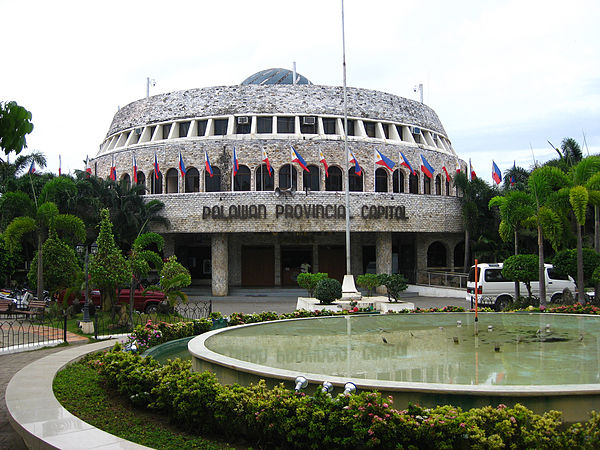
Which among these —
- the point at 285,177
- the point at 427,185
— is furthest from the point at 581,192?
the point at 427,185

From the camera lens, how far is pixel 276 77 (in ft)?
150

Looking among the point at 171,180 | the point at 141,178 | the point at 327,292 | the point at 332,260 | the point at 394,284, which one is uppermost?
the point at 141,178

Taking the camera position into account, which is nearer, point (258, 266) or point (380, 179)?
point (380, 179)

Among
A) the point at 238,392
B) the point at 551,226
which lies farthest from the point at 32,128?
the point at 551,226

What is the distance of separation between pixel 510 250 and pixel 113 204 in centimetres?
2524

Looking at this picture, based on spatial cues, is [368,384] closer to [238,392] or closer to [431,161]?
[238,392]

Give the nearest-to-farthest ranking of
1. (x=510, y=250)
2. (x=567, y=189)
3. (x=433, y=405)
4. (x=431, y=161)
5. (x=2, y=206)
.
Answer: (x=433, y=405)
(x=567, y=189)
(x=2, y=206)
(x=510, y=250)
(x=431, y=161)

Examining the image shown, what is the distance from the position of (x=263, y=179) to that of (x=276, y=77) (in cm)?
1313

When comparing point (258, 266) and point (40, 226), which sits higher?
point (40, 226)

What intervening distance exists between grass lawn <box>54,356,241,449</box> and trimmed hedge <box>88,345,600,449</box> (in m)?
0.33

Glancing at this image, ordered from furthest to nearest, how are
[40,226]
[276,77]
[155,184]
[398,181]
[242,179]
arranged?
1. [276,77]
2. [398,181]
3. [155,184]
4. [242,179]
5. [40,226]

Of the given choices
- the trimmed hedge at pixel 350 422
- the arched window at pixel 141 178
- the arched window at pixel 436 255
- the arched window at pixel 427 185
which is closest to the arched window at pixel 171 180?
the arched window at pixel 141 178

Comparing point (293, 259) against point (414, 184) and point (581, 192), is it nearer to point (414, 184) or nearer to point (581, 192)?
point (414, 184)

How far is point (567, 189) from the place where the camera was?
21.7 meters
